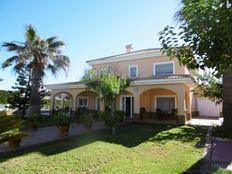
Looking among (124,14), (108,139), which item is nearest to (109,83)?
(108,139)

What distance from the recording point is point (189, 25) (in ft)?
13.8

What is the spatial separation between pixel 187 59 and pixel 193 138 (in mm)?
9524

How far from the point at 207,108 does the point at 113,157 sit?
2608 cm

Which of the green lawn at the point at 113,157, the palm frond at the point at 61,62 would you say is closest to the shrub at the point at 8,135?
the green lawn at the point at 113,157

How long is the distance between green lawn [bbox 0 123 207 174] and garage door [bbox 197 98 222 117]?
20.2 meters

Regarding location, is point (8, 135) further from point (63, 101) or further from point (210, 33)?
point (63, 101)

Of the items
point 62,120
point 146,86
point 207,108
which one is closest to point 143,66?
point 146,86

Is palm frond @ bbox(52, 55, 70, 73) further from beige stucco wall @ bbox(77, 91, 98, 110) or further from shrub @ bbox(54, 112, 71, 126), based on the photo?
shrub @ bbox(54, 112, 71, 126)

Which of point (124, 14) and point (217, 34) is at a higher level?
point (124, 14)

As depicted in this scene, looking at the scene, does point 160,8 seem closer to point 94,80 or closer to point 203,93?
point 94,80

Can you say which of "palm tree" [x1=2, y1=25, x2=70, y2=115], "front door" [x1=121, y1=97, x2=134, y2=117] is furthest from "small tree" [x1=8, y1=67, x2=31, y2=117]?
"front door" [x1=121, y1=97, x2=134, y2=117]

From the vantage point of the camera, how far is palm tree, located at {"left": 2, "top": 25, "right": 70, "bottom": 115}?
2122cm

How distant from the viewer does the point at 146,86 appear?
21078mm

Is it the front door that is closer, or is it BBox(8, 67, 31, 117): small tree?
the front door
